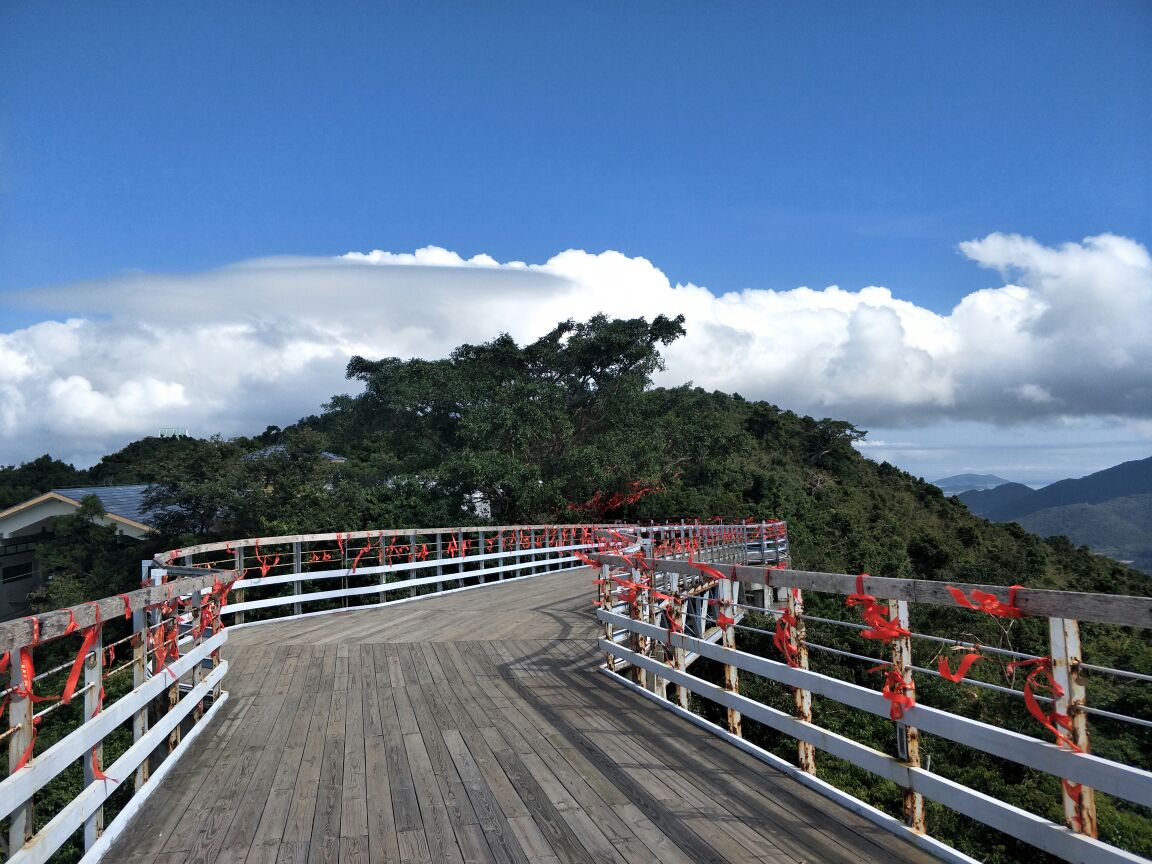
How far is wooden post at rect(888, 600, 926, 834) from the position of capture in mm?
3531

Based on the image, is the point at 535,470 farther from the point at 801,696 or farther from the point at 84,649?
the point at 84,649

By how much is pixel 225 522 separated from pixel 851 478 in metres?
42.4

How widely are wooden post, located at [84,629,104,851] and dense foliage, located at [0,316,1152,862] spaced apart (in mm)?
7045

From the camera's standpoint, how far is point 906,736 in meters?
3.59

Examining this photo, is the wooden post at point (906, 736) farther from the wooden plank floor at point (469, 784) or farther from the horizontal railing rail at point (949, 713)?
the wooden plank floor at point (469, 784)

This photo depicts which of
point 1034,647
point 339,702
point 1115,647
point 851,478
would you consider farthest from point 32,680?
point 851,478

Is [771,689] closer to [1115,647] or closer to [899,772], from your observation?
[899,772]

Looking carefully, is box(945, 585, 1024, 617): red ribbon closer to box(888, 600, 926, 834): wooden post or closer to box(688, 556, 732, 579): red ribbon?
box(888, 600, 926, 834): wooden post

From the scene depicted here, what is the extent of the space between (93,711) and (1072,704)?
4213mm

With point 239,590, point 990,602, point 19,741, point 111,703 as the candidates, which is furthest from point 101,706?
point 239,590

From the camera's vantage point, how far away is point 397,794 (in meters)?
4.16

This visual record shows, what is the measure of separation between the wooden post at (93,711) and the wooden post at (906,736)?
3.70 metres

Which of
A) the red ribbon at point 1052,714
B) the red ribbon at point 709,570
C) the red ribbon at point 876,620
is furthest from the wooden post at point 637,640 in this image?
the red ribbon at point 1052,714

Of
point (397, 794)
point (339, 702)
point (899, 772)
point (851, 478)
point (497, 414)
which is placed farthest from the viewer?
point (851, 478)
